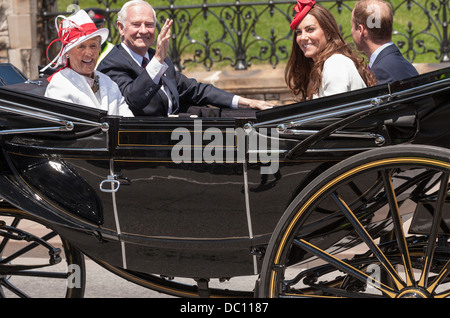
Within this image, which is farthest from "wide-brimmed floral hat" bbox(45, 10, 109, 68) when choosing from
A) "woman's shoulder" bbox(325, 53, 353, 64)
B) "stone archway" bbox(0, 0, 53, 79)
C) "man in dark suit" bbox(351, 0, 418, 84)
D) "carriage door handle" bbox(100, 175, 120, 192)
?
"stone archway" bbox(0, 0, 53, 79)

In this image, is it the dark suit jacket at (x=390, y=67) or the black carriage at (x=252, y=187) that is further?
the dark suit jacket at (x=390, y=67)

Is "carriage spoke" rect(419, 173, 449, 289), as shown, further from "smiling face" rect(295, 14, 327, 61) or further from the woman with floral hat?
the woman with floral hat

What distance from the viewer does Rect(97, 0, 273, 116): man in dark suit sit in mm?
3678

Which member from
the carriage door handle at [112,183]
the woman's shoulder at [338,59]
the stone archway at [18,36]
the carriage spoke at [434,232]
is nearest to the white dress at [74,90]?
the carriage door handle at [112,183]

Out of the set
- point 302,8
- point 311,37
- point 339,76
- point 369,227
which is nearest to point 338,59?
point 339,76

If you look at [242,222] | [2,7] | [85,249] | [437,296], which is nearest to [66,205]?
[85,249]

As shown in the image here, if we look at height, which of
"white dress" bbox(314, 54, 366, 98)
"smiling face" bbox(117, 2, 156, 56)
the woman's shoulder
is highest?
"smiling face" bbox(117, 2, 156, 56)

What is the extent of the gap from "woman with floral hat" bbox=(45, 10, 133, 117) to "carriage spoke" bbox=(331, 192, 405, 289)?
128 centimetres

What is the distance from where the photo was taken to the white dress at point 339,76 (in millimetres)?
3176

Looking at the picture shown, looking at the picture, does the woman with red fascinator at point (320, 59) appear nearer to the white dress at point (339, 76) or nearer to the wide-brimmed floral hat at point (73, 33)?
the white dress at point (339, 76)

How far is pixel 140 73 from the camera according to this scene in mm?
3838

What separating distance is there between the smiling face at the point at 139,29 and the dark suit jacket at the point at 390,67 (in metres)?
1.26

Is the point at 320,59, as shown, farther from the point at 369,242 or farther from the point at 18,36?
the point at 18,36

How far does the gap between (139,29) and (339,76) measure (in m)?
1.32
